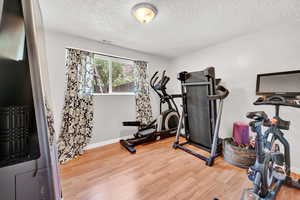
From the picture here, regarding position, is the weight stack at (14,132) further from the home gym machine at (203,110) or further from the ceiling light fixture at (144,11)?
the home gym machine at (203,110)

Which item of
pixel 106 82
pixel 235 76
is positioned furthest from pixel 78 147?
pixel 235 76

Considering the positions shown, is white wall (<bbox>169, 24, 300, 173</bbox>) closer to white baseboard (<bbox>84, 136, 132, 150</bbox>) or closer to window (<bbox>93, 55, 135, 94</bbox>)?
window (<bbox>93, 55, 135, 94</bbox>)

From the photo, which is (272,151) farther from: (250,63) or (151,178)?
(250,63)

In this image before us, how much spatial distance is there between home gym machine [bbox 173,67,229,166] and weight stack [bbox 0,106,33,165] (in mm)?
2157

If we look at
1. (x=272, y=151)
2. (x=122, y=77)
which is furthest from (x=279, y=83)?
(x=122, y=77)

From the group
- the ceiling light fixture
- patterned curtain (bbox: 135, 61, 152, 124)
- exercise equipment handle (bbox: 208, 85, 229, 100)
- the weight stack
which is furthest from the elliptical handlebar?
the weight stack

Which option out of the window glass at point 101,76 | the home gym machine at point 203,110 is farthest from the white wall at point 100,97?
the home gym machine at point 203,110

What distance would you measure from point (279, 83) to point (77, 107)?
3.34 metres

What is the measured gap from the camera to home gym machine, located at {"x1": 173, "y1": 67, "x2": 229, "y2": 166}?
2.01 meters

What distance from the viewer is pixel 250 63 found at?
2225mm

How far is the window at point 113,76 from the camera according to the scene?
273cm

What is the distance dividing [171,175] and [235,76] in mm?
2158

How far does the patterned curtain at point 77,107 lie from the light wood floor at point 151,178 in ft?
0.88

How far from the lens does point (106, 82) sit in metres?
2.85
